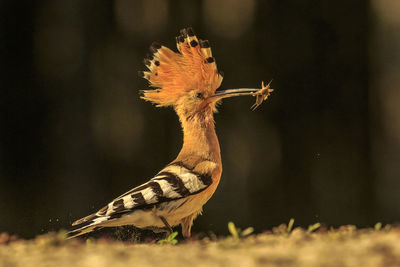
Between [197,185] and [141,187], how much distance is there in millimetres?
226

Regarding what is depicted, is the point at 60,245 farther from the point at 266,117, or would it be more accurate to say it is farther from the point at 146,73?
the point at 266,117

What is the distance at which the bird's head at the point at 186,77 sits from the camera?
2305mm

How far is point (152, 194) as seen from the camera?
2062 millimetres

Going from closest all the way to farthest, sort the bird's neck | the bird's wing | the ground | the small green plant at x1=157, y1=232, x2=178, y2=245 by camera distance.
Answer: the ground < the small green plant at x1=157, y1=232, x2=178, y2=245 < the bird's wing < the bird's neck

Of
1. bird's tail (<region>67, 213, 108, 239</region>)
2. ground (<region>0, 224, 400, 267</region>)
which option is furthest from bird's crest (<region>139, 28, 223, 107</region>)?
ground (<region>0, 224, 400, 267</region>)

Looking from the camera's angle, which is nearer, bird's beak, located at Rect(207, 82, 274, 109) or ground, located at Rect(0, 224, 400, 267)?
ground, located at Rect(0, 224, 400, 267)

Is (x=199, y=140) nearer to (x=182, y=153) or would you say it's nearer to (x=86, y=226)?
(x=182, y=153)

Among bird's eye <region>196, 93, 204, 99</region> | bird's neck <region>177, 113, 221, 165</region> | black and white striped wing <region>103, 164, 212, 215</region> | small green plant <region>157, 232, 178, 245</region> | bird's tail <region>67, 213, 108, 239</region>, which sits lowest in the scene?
small green plant <region>157, 232, 178, 245</region>

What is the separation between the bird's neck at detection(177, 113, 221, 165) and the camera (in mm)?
2270

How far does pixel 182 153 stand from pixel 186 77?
1.10 ft

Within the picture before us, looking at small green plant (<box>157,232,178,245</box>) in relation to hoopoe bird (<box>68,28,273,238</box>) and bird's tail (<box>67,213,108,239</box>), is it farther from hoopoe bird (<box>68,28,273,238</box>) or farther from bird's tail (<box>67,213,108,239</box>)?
bird's tail (<box>67,213,108,239</box>)

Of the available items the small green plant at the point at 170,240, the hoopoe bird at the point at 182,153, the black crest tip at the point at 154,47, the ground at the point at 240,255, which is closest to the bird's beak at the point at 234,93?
the hoopoe bird at the point at 182,153

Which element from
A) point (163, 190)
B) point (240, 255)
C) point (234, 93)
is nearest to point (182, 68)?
point (234, 93)

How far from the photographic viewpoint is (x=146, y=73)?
2.36 meters
